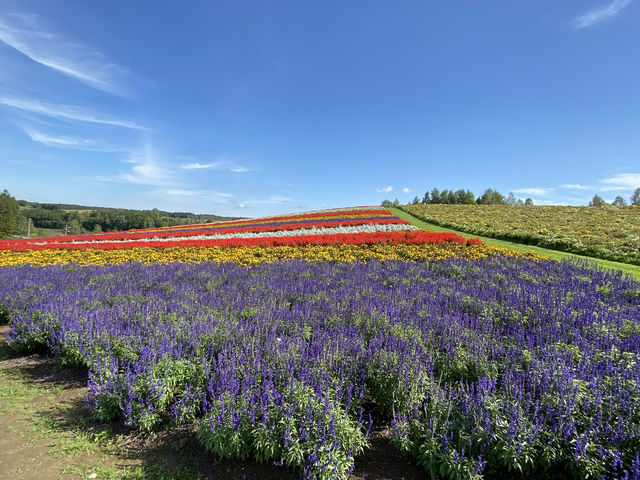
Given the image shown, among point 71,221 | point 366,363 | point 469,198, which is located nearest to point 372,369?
point 366,363

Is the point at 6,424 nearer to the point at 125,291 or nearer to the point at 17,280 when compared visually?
the point at 125,291

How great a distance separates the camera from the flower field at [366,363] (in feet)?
9.01

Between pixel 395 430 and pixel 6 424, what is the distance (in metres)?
4.82

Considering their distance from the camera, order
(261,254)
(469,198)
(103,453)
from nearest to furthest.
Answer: (103,453), (261,254), (469,198)

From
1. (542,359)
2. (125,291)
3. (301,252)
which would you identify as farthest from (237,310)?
(301,252)

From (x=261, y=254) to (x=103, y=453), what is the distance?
441 inches

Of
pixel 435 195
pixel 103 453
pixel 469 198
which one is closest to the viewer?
pixel 103 453

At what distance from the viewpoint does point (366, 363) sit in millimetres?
3883

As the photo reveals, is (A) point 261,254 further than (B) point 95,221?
No

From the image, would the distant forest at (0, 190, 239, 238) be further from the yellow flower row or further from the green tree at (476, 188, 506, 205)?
the green tree at (476, 188, 506, 205)

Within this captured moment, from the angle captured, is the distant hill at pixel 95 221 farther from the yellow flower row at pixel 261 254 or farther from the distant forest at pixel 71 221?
the yellow flower row at pixel 261 254

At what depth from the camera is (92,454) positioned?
3.27m

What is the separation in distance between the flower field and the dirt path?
0.18 meters

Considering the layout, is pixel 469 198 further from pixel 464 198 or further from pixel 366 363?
pixel 366 363
